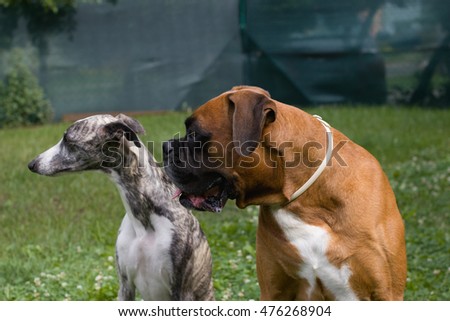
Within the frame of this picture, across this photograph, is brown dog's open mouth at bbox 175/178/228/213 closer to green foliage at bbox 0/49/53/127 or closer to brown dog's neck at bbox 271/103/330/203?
brown dog's neck at bbox 271/103/330/203

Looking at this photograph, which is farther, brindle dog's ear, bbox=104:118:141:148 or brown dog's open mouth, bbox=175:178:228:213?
brindle dog's ear, bbox=104:118:141:148

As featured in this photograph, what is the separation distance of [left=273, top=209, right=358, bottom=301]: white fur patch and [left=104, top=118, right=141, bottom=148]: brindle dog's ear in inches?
38.7

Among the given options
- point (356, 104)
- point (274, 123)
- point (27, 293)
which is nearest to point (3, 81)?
point (356, 104)

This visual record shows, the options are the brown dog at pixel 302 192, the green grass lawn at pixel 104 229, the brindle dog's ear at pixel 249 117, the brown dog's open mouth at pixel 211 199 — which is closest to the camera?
the brindle dog's ear at pixel 249 117

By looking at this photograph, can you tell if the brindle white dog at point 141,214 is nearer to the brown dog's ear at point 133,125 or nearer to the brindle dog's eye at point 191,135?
the brown dog's ear at point 133,125

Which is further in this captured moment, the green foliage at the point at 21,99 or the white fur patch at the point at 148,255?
the green foliage at the point at 21,99

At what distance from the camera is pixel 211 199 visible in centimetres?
348

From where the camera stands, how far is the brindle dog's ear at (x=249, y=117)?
10.4ft

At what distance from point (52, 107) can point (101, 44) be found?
1350 mm

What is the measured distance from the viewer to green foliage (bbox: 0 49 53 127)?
1282cm

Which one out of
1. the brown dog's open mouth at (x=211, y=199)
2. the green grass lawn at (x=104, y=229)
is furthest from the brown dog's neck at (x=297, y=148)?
the green grass lawn at (x=104, y=229)

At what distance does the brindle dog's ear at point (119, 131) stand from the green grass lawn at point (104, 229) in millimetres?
1389

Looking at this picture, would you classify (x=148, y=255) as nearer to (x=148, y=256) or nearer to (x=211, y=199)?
(x=148, y=256)
